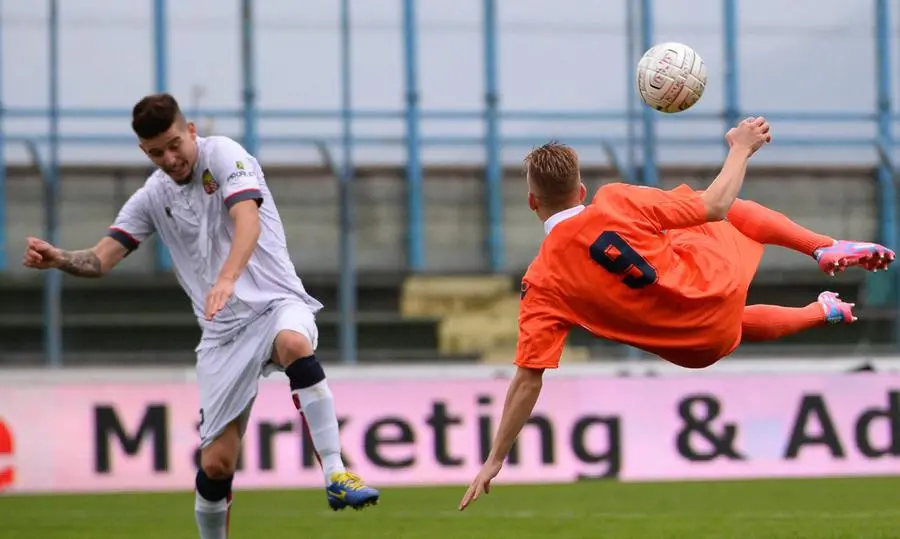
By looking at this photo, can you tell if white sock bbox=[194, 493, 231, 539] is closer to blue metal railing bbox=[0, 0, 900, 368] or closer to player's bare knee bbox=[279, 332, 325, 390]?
player's bare knee bbox=[279, 332, 325, 390]

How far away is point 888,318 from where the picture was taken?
1605 centimetres

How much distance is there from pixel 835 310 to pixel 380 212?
34.7 ft

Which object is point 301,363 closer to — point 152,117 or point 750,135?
point 152,117

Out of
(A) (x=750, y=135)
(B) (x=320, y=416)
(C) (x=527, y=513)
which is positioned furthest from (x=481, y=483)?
(C) (x=527, y=513)

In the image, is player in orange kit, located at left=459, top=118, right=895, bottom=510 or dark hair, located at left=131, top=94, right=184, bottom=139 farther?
dark hair, located at left=131, top=94, right=184, bottom=139

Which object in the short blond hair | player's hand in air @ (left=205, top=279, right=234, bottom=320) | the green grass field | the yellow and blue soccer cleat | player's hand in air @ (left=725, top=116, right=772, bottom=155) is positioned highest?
player's hand in air @ (left=725, top=116, right=772, bottom=155)

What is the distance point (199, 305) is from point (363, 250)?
10074 millimetres

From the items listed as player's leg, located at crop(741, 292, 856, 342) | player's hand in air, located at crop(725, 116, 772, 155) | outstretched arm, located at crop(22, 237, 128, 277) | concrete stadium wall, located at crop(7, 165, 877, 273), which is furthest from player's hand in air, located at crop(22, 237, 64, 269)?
concrete stadium wall, located at crop(7, 165, 877, 273)

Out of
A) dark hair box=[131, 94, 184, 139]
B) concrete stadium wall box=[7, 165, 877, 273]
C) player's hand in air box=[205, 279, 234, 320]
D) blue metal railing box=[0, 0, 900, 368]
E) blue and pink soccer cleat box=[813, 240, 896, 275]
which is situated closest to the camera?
player's hand in air box=[205, 279, 234, 320]

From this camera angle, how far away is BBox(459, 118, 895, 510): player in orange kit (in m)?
6.01

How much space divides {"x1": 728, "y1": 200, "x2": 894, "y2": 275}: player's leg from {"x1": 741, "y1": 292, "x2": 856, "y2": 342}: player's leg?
262 mm

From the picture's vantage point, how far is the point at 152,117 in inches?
242

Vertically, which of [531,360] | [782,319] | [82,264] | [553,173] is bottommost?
[531,360]

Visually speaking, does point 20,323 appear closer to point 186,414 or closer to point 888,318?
point 186,414
